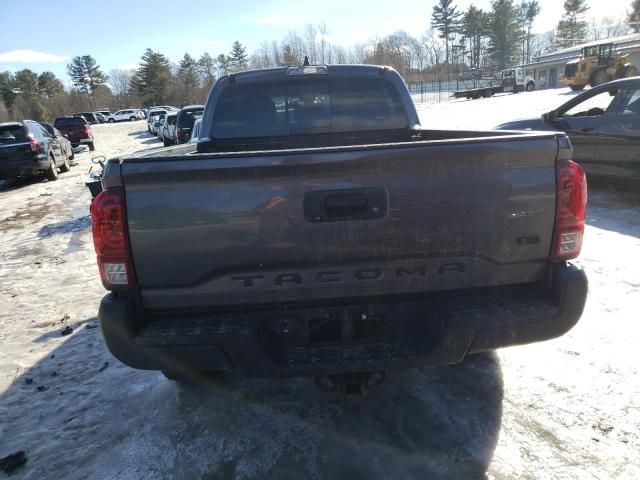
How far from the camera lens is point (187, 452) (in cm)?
259

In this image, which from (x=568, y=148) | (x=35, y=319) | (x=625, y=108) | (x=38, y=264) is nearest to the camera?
(x=568, y=148)

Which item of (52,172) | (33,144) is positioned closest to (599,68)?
(52,172)

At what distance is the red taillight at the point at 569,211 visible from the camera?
2.22m

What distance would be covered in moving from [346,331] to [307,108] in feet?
7.94

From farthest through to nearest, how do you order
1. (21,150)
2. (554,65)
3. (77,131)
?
(554,65) < (77,131) < (21,150)

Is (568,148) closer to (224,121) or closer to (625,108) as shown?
(224,121)

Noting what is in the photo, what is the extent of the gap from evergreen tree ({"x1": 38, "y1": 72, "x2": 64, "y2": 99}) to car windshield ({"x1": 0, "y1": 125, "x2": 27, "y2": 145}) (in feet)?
296

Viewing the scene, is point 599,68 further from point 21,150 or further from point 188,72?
point 188,72

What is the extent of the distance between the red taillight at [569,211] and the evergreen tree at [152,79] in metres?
94.2

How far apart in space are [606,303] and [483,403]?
1.95m

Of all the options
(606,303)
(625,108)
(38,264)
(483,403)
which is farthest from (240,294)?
(625,108)

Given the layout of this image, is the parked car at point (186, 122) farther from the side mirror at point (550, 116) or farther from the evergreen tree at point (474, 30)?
the evergreen tree at point (474, 30)

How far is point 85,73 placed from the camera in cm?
10012

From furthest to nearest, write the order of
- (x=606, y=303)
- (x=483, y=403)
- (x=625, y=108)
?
Answer: (x=625, y=108) < (x=606, y=303) < (x=483, y=403)
